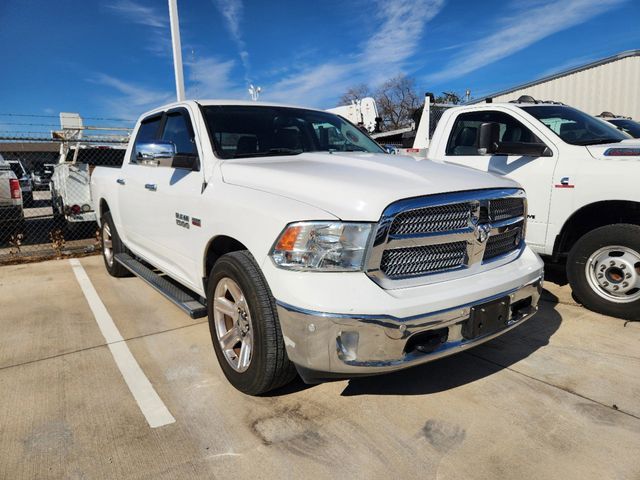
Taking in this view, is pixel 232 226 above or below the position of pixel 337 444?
above

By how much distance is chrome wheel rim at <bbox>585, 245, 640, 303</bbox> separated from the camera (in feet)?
12.8

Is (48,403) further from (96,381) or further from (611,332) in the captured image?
(611,332)

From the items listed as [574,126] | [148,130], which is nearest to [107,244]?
[148,130]

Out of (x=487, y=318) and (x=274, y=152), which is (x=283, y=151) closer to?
(x=274, y=152)

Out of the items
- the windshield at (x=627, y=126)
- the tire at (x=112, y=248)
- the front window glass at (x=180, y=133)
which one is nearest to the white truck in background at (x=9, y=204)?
the tire at (x=112, y=248)

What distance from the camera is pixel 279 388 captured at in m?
2.94

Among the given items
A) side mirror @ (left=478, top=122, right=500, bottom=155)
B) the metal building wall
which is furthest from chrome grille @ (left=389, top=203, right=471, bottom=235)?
the metal building wall

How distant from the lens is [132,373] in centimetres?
327

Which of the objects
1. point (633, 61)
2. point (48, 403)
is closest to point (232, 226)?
point (48, 403)

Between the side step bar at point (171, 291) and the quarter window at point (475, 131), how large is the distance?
350 centimetres

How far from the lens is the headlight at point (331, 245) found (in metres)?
2.29

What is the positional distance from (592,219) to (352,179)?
298 cm

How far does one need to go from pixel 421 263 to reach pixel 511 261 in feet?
2.85

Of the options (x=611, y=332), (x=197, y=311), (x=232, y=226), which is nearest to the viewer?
(x=232, y=226)
